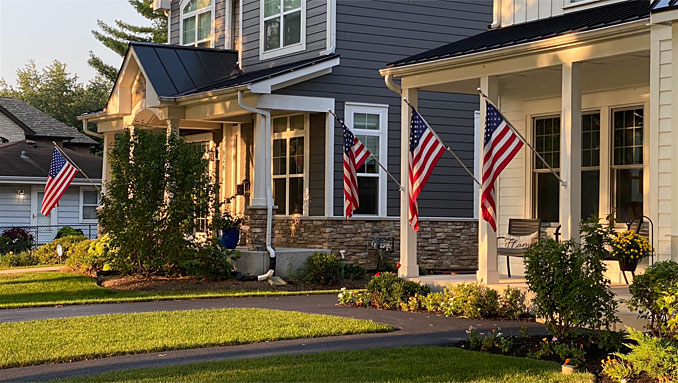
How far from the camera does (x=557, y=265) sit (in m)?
9.87

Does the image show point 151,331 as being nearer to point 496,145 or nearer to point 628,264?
point 496,145

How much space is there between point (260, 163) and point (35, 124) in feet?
75.2

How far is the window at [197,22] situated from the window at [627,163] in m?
12.2

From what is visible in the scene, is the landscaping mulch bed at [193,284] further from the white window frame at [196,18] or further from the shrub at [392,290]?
the white window frame at [196,18]

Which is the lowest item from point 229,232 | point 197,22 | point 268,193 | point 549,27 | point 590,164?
point 229,232

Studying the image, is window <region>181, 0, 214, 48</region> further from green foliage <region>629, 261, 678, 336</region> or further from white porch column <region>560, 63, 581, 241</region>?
green foliage <region>629, 261, 678, 336</region>

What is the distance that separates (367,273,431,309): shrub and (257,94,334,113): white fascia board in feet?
18.8

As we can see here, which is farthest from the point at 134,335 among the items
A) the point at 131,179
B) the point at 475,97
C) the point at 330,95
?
the point at 475,97

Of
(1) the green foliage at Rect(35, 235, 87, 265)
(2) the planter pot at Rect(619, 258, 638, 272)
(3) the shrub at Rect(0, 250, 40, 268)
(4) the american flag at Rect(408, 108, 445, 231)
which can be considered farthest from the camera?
(3) the shrub at Rect(0, 250, 40, 268)

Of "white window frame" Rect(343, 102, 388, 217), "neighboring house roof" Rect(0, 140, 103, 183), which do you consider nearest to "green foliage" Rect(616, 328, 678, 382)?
"white window frame" Rect(343, 102, 388, 217)

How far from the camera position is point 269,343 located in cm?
1022

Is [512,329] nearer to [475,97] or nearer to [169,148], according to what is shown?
[169,148]

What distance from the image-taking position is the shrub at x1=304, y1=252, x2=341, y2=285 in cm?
1795

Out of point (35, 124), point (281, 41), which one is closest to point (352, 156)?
point (281, 41)
